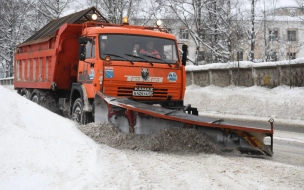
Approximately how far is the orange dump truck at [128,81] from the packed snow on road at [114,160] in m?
0.26

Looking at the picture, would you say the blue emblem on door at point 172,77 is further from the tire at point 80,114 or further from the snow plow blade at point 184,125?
the tire at point 80,114

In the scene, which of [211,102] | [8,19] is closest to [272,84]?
[211,102]

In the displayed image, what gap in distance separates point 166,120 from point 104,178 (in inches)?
99.9

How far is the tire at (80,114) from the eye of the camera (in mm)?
10219

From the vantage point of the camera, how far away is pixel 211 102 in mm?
20938

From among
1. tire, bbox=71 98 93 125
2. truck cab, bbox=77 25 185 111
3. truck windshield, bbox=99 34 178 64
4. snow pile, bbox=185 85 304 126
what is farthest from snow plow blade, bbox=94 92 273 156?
snow pile, bbox=185 85 304 126

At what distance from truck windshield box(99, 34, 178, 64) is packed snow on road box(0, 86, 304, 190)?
1799 millimetres

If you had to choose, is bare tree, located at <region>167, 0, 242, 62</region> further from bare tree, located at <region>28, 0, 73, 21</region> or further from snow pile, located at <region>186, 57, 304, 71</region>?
bare tree, located at <region>28, 0, 73, 21</region>

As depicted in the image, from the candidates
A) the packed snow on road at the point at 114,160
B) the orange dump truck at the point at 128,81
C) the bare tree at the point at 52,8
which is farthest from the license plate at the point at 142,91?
the bare tree at the point at 52,8

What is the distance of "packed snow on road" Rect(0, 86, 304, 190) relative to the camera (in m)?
5.18

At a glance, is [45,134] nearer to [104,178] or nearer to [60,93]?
[104,178]

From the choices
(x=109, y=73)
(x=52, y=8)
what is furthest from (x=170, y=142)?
(x=52, y=8)

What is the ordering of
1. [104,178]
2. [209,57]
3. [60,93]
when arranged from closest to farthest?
1. [104,178]
2. [60,93]
3. [209,57]

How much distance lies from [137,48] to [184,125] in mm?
3007
